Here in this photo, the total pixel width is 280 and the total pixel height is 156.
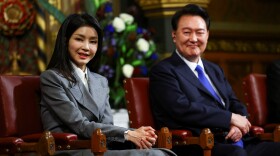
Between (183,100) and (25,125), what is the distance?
0.85 m

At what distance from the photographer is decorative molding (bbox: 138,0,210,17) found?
6.13 meters

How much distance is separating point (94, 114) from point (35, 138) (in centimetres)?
35

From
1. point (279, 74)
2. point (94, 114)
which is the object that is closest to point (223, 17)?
point (279, 74)

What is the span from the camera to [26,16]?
6059 mm

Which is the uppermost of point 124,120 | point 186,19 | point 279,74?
point 186,19

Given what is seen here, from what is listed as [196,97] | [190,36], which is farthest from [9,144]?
[190,36]

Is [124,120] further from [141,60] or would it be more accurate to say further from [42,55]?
[42,55]

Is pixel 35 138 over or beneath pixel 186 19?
beneath

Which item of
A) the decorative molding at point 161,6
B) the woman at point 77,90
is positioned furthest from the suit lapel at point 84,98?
the decorative molding at point 161,6

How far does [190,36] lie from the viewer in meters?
4.34

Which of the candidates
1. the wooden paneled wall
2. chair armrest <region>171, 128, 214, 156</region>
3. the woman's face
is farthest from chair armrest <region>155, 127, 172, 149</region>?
the wooden paneled wall

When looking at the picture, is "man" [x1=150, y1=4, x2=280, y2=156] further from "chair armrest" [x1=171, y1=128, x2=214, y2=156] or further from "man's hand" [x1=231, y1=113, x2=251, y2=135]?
"chair armrest" [x1=171, y1=128, x2=214, y2=156]

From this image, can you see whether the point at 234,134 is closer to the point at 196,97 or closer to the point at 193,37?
the point at 196,97

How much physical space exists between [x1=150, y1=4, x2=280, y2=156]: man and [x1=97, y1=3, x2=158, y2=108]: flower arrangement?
1.13 m
